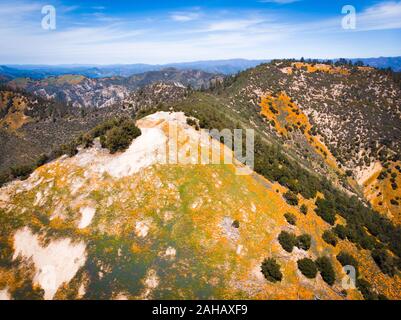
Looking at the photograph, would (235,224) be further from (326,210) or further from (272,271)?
(326,210)

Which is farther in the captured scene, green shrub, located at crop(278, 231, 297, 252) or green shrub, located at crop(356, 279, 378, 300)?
green shrub, located at crop(278, 231, 297, 252)

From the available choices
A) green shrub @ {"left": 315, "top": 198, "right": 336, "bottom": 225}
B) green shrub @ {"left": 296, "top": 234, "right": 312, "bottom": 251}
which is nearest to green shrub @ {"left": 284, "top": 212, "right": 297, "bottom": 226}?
green shrub @ {"left": 296, "top": 234, "right": 312, "bottom": 251}

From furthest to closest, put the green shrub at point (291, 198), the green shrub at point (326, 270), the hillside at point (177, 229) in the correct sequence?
the green shrub at point (291, 198) < the green shrub at point (326, 270) < the hillside at point (177, 229)

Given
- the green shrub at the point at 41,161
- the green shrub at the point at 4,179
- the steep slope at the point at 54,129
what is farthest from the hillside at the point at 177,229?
the steep slope at the point at 54,129

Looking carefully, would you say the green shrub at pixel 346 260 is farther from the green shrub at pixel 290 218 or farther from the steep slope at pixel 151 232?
the green shrub at pixel 290 218

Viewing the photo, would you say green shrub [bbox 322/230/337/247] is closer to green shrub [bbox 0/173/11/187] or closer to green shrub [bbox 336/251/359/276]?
green shrub [bbox 336/251/359/276]

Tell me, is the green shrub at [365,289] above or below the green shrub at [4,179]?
below
